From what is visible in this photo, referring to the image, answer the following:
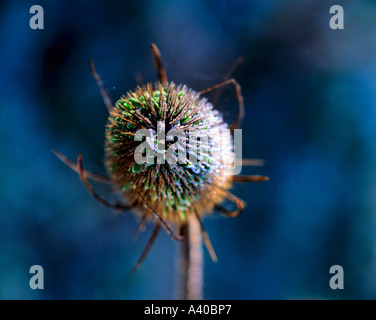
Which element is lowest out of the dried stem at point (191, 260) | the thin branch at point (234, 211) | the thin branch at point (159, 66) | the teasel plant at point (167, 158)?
the dried stem at point (191, 260)

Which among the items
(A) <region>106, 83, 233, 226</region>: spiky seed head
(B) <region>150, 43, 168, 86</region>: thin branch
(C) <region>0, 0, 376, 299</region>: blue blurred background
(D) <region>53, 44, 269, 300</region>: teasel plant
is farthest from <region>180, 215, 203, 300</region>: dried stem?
(C) <region>0, 0, 376, 299</region>: blue blurred background

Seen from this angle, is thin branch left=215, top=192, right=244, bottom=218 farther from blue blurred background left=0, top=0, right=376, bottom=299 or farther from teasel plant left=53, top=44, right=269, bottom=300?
blue blurred background left=0, top=0, right=376, bottom=299

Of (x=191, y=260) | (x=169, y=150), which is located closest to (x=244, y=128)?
(x=191, y=260)

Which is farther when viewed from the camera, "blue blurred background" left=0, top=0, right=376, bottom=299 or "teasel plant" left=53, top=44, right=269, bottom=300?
"blue blurred background" left=0, top=0, right=376, bottom=299

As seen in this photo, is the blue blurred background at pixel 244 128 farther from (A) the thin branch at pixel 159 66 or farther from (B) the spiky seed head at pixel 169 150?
(B) the spiky seed head at pixel 169 150

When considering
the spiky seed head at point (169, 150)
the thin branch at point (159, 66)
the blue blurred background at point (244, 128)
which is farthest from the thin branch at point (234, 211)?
the blue blurred background at point (244, 128)

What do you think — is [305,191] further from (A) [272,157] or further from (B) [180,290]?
(B) [180,290]
